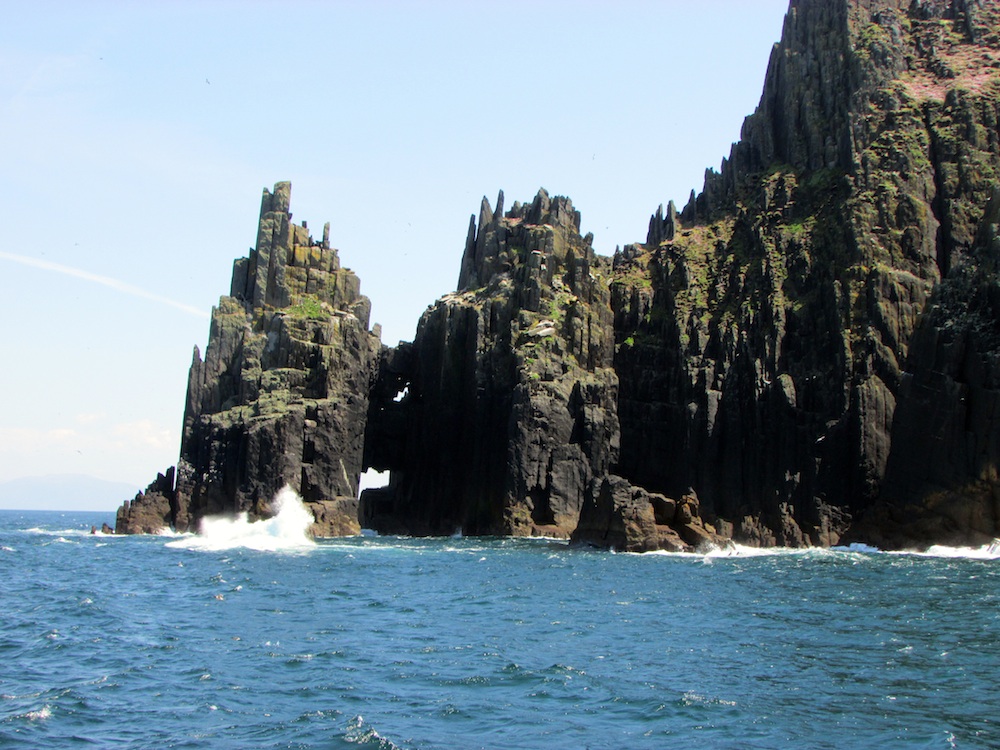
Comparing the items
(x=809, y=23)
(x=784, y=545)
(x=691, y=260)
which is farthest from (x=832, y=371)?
(x=809, y=23)

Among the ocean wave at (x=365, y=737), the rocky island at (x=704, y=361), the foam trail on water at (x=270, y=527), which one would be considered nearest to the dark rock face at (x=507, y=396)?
the rocky island at (x=704, y=361)

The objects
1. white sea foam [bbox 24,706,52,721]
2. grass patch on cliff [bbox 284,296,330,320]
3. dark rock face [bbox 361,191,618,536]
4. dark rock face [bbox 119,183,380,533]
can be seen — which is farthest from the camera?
grass patch on cliff [bbox 284,296,330,320]

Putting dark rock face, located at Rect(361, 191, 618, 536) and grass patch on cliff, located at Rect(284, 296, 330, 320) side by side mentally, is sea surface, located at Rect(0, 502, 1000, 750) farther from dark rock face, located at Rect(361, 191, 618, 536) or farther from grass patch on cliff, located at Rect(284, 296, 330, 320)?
grass patch on cliff, located at Rect(284, 296, 330, 320)

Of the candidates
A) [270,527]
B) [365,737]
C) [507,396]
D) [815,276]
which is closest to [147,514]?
[270,527]

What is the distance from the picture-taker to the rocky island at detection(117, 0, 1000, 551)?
8288 cm

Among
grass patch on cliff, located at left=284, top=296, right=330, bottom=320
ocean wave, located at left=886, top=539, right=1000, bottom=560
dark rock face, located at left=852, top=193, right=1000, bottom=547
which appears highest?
grass patch on cliff, located at left=284, top=296, right=330, bottom=320

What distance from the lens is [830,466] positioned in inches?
3494

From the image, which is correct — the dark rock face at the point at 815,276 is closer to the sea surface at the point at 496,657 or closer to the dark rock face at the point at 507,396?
the dark rock face at the point at 507,396

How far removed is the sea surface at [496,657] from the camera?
25.2m

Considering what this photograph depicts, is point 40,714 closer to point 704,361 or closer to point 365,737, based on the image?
point 365,737

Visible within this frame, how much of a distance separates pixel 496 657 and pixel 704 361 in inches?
2702

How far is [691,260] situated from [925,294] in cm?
2443

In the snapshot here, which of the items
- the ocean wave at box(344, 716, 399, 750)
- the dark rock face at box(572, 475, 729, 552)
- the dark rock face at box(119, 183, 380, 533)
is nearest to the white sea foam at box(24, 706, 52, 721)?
the ocean wave at box(344, 716, 399, 750)

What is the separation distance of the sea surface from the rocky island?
25045 millimetres
